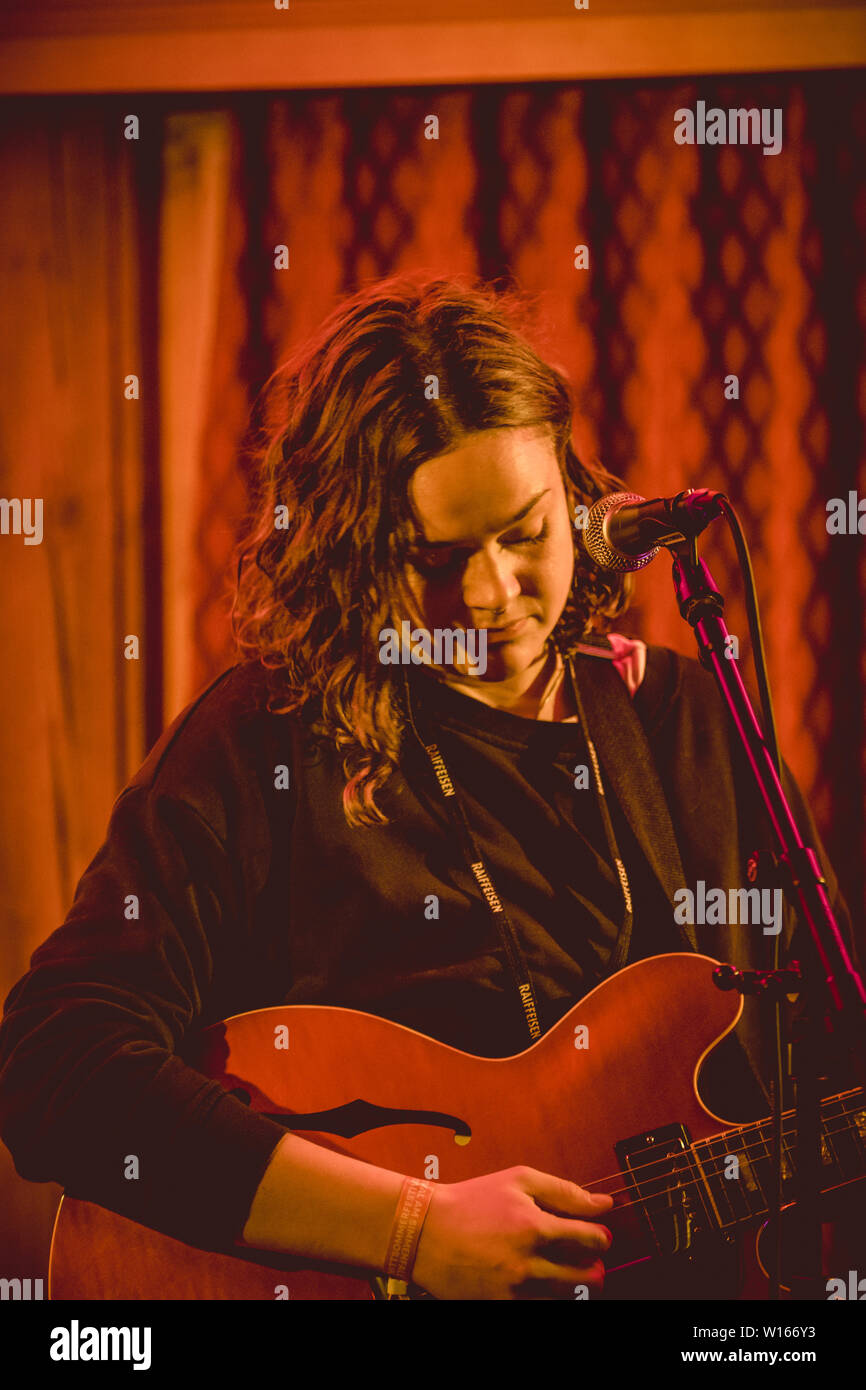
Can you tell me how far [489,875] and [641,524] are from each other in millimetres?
617

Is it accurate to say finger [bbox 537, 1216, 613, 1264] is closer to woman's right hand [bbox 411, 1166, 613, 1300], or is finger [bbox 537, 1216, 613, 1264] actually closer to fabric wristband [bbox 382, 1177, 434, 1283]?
woman's right hand [bbox 411, 1166, 613, 1300]

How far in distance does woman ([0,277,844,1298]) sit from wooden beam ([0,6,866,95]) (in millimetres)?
467

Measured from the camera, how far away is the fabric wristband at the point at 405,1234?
1423 mm

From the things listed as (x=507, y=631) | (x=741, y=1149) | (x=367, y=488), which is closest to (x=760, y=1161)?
(x=741, y=1149)

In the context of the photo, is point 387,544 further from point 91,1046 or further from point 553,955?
point 91,1046

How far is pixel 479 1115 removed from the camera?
1465 millimetres

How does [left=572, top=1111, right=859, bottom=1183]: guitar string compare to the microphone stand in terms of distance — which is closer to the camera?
the microphone stand

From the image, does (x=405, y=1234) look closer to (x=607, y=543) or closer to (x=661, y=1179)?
(x=661, y=1179)

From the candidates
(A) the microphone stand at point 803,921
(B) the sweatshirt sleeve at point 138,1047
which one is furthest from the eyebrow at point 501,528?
(B) the sweatshirt sleeve at point 138,1047

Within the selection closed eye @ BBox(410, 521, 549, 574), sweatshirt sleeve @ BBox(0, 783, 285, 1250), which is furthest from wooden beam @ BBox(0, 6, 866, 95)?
sweatshirt sleeve @ BBox(0, 783, 285, 1250)

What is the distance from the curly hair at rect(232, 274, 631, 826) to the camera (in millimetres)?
1643
